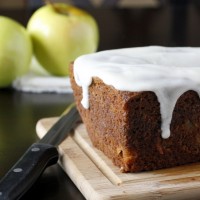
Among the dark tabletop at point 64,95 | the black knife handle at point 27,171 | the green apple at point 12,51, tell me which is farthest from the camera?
the green apple at point 12,51

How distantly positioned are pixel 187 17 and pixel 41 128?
4.27ft

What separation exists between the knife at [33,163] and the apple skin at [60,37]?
413mm

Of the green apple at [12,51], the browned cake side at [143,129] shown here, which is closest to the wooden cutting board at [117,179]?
the browned cake side at [143,129]

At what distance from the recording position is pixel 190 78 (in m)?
0.94

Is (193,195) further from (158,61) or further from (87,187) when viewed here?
(158,61)

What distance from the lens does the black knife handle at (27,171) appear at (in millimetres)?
833

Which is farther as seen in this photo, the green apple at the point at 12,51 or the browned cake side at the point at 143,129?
the green apple at the point at 12,51

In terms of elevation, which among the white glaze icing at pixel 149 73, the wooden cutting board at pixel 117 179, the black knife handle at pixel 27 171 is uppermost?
the white glaze icing at pixel 149 73

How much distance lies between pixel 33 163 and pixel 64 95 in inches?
21.5

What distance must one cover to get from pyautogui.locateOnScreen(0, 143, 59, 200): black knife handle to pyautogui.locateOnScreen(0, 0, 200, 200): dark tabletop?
0.11 feet

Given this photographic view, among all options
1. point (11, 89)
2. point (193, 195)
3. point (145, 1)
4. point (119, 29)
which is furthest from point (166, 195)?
point (145, 1)

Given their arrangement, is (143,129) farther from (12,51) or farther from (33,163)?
(12,51)

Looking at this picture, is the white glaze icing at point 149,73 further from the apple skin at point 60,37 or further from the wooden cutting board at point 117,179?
the apple skin at point 60,37

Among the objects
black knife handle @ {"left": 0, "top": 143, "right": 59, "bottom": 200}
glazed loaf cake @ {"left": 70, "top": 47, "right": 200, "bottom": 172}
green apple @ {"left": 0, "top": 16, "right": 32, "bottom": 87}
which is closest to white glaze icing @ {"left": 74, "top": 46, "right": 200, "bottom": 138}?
glazed loaf cake @ {"left": 70, "top": 47, "right": 200, "bottom": 172}
